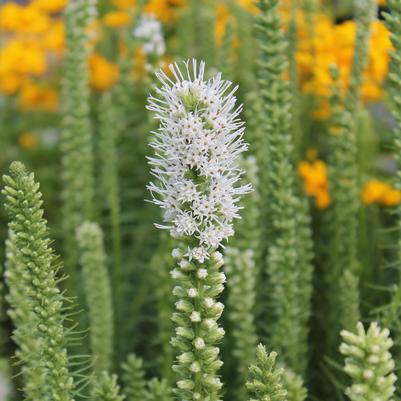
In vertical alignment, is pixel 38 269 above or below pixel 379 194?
below

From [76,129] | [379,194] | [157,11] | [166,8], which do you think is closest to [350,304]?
[379,194]

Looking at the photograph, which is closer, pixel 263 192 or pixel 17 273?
pixel 17 273

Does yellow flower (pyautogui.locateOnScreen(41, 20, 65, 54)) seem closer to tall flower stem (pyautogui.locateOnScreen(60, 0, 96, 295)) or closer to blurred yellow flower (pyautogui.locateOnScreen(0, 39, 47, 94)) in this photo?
blurred yellow flower (pyautogui.locateOnScreen(0, 39, 47, 94))

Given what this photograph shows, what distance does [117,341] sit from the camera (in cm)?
290

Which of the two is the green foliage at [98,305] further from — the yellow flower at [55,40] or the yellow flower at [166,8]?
the yellow flower at [55,40]

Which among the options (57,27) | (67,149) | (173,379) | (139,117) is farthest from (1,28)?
(173,379)

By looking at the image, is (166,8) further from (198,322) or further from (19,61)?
(198,322)

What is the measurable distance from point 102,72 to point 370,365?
10.9 feet

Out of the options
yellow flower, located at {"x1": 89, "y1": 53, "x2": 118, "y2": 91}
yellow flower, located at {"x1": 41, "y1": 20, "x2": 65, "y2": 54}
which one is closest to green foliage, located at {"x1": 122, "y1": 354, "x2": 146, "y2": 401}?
yellow flower, located at {"x1": 89, "y1": 53, "x2": 118, "y2": 91}

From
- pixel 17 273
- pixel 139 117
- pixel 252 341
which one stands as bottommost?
pixel 252 341

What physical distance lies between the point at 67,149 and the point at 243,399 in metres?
1.21

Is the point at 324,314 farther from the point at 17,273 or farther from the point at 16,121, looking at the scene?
the point at 16,121

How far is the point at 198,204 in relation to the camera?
1.48 meters

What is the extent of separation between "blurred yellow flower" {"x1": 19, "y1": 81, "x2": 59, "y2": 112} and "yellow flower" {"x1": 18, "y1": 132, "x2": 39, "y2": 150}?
249 millimetres
